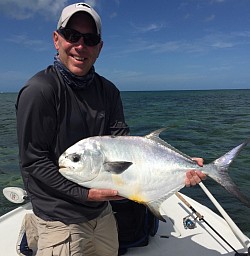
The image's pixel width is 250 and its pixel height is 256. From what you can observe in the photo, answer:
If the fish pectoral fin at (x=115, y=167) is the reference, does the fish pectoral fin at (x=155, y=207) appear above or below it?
below

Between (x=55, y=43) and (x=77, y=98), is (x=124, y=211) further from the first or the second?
(x=55, y=43)

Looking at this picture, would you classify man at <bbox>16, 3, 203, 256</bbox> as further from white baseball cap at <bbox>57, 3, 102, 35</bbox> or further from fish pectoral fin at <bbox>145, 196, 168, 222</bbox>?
fish pectoral fin at <bbox>145, 196, 168, 222</bbox>

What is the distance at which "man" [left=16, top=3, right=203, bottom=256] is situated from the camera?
2303mm

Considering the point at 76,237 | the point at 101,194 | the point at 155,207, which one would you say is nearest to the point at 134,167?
the point at 101,194

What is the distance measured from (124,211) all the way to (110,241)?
603 mm

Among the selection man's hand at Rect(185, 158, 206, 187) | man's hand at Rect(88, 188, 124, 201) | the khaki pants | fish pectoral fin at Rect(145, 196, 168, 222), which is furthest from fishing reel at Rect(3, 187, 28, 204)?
man's hand at Rect(185, 158, 206, 187)

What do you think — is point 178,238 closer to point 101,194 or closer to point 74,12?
point 101,194

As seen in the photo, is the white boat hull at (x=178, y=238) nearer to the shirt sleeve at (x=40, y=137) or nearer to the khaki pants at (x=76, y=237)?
the khaki pants at (x=76, y=237)

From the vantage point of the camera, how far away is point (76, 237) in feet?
8.40

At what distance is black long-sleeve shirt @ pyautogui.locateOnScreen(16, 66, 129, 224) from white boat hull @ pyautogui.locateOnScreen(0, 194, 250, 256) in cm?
116

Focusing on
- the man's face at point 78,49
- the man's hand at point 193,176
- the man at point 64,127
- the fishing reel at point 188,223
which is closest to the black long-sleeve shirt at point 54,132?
the man at point 64,127

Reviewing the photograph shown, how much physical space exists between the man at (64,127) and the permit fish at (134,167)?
0.11 metres

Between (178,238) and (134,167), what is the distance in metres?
1.83

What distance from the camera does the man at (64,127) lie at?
2303 millimetres
